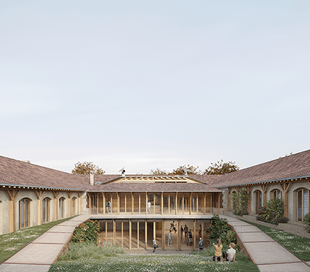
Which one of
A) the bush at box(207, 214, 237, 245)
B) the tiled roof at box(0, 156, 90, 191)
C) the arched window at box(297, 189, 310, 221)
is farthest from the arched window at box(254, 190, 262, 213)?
the tiled roof at box(0, 156, 90, 191)

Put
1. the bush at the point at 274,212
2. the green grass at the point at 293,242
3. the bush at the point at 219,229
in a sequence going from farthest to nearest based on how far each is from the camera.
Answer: the bush at the point at 219,229
the bush at the point at 274,212
the green grass at the point at 293,242

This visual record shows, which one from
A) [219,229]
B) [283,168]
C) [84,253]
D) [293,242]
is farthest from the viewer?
[283,168]

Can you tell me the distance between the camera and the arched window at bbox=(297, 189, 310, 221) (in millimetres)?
21391

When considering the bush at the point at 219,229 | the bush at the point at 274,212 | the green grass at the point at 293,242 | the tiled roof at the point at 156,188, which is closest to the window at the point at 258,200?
the bush at the point at 274,212

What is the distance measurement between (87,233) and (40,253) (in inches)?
388

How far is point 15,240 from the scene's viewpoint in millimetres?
19141

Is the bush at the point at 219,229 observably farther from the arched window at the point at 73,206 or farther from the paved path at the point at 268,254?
the arched window at the point at 73,206

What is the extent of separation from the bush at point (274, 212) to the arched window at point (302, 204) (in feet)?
4.63

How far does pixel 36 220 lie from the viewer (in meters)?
26.3

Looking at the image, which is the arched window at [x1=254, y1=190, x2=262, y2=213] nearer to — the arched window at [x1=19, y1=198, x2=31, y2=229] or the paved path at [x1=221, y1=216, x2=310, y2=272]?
the paved path at [x1=221, y1=216, x2=310, y2=272]

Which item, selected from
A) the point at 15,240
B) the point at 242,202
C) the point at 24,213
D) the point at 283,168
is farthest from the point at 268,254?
the point at 24,213

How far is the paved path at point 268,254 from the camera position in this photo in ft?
47.3

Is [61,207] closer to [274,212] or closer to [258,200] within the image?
[258,200]

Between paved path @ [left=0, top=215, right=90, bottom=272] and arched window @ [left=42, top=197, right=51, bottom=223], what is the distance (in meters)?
5.50
